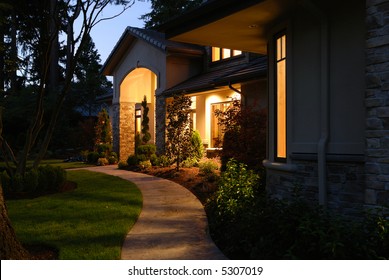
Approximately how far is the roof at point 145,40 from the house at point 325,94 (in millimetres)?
8253

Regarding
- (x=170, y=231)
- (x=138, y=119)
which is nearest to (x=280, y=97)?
(x=170, y=231)

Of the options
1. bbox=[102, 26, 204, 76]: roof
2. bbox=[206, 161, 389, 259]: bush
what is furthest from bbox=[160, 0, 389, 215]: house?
bbox=[102, 26, 204, 76]: roof

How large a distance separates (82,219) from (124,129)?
1226 cm

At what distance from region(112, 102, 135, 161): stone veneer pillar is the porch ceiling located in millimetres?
10988

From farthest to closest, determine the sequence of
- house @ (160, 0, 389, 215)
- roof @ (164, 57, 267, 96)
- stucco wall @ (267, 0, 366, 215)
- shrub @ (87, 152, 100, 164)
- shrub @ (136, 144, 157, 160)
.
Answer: shrub @ (87, 152, 100, 164), shrub @ (136, 144, 157, 160), roof @ (164, 57, 267, 96), stucco wall @ (267, 0, 366, 215), house @ (160, 0, 389, 215)

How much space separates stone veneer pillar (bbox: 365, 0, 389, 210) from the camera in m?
4.32

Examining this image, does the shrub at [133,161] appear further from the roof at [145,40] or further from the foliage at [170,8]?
the foliage at [170,8]

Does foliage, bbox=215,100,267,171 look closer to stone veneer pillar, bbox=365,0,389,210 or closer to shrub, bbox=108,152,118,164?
stone veneer pillar, bbox=365,0,389,210

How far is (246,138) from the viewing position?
927 centimetres

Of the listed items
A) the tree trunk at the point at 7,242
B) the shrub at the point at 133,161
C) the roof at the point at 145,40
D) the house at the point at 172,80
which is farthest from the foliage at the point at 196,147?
the tree trunk at the point at 7,242

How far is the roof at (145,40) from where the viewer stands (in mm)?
15552

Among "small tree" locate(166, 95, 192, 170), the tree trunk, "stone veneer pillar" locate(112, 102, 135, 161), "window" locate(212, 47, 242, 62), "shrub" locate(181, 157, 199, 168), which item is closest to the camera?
the tree trunk
